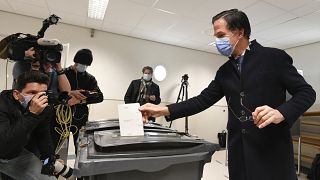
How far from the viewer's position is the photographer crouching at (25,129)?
1.21 m

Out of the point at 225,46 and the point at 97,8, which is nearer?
the point at 225,46

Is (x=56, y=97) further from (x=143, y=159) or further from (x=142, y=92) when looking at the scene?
(x=142, y=92)

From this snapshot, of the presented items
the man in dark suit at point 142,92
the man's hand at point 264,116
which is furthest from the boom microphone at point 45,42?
the man in dark suit at point 142,92

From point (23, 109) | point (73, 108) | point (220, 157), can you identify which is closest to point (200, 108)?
point (23, 109)

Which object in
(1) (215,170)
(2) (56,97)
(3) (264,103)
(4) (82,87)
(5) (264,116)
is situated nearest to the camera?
(5) (264,116)

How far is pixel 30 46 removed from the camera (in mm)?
1676

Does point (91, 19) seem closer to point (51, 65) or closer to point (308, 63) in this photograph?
point (51, 65)

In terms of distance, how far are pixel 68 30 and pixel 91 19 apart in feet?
1.98

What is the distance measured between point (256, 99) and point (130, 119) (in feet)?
1.80

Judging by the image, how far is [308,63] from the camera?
4.80 m

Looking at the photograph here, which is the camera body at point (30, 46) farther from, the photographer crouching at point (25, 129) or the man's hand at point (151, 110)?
the man's hand at point (151, 110)

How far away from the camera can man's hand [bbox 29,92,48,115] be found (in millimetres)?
1213

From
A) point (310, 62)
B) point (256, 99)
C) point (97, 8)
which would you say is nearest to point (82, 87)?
point (97, 8)

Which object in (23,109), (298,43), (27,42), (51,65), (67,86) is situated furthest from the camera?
(298,43)
